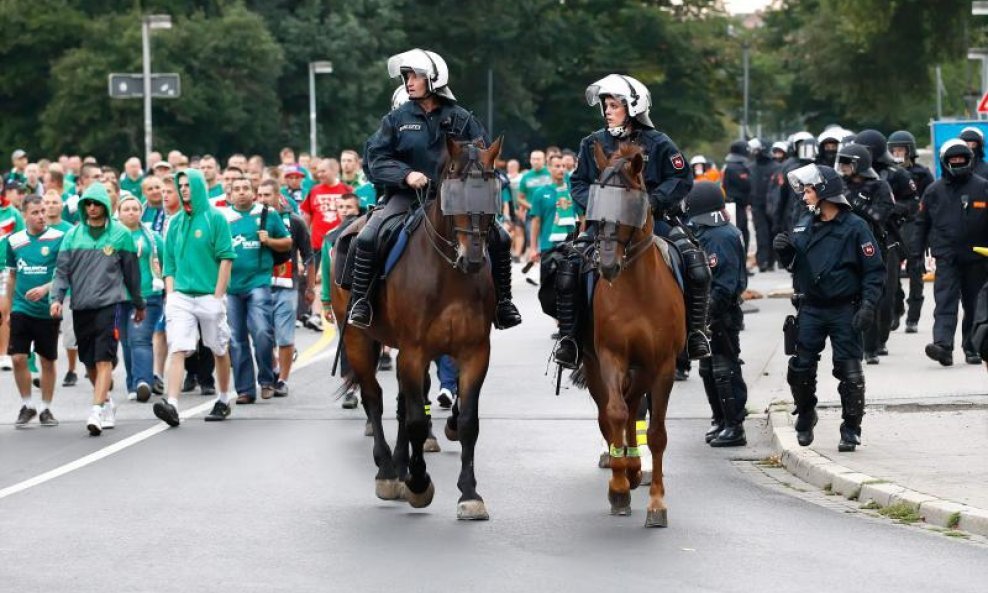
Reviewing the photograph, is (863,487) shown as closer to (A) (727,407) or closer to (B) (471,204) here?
(A) (727,407)

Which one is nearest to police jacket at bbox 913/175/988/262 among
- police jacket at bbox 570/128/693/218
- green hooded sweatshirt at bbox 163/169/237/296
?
green hooded sweatshirt at bbox 163/169/237/296

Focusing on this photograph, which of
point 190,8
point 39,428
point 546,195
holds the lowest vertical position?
point 39,428

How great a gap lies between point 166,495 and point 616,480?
2804mm

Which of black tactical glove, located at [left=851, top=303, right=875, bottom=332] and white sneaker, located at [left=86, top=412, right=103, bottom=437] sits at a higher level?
black tactical glove, located at [left=851, top=303, right=875, bottom=332]

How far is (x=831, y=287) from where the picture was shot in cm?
1318

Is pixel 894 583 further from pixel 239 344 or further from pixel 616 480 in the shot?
pixel 239 344

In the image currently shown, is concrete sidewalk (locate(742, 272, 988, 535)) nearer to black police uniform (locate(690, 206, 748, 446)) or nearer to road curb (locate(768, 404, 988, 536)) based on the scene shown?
road curb (locate(768, 404, 988, 536))

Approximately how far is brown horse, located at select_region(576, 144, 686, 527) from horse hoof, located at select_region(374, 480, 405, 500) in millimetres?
1366

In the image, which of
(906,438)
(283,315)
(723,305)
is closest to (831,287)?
(723,305)

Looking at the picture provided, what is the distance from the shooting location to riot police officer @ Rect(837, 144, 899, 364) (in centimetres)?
1792

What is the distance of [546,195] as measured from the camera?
80.8ft

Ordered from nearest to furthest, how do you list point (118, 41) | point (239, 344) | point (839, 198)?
point (839, 198) < point (239, 344) < point (118, 41)

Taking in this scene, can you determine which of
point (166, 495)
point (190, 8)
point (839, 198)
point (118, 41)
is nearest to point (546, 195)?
point (839, 198)

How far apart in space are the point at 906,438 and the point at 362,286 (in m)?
4.19
